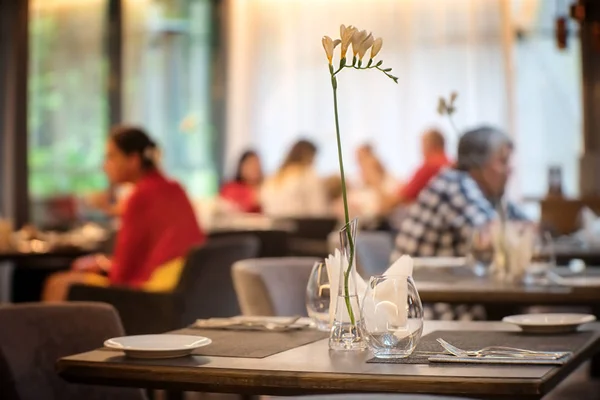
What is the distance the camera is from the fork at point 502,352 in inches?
73.5

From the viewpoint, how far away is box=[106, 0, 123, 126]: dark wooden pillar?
29.4 feet

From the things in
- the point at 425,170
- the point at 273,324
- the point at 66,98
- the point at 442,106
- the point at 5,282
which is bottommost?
the point at 5,282

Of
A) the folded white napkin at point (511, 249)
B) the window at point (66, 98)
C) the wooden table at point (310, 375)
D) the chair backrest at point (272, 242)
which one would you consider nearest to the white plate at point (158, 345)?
the wooden table at point (310, 375)

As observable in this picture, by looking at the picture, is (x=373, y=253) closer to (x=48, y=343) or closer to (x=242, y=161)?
(x=48, y=343)

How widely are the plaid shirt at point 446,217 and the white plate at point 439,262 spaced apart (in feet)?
0.32

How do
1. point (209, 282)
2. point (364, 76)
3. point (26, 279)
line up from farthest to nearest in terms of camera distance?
point (364, 76) → point (26, 279) → point (209, 282)

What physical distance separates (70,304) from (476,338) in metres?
0.89

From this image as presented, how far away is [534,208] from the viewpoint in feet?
32.0

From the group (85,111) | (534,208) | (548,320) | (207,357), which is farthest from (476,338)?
(534,208)

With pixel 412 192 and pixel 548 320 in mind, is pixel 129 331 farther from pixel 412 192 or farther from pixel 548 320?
pixel 412 192

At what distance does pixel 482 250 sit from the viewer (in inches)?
135

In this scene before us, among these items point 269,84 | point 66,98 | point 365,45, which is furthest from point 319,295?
point 269,84

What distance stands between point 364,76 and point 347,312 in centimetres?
856

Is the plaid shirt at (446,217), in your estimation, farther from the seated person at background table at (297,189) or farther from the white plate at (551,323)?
the seated person at background table at (297,189)
